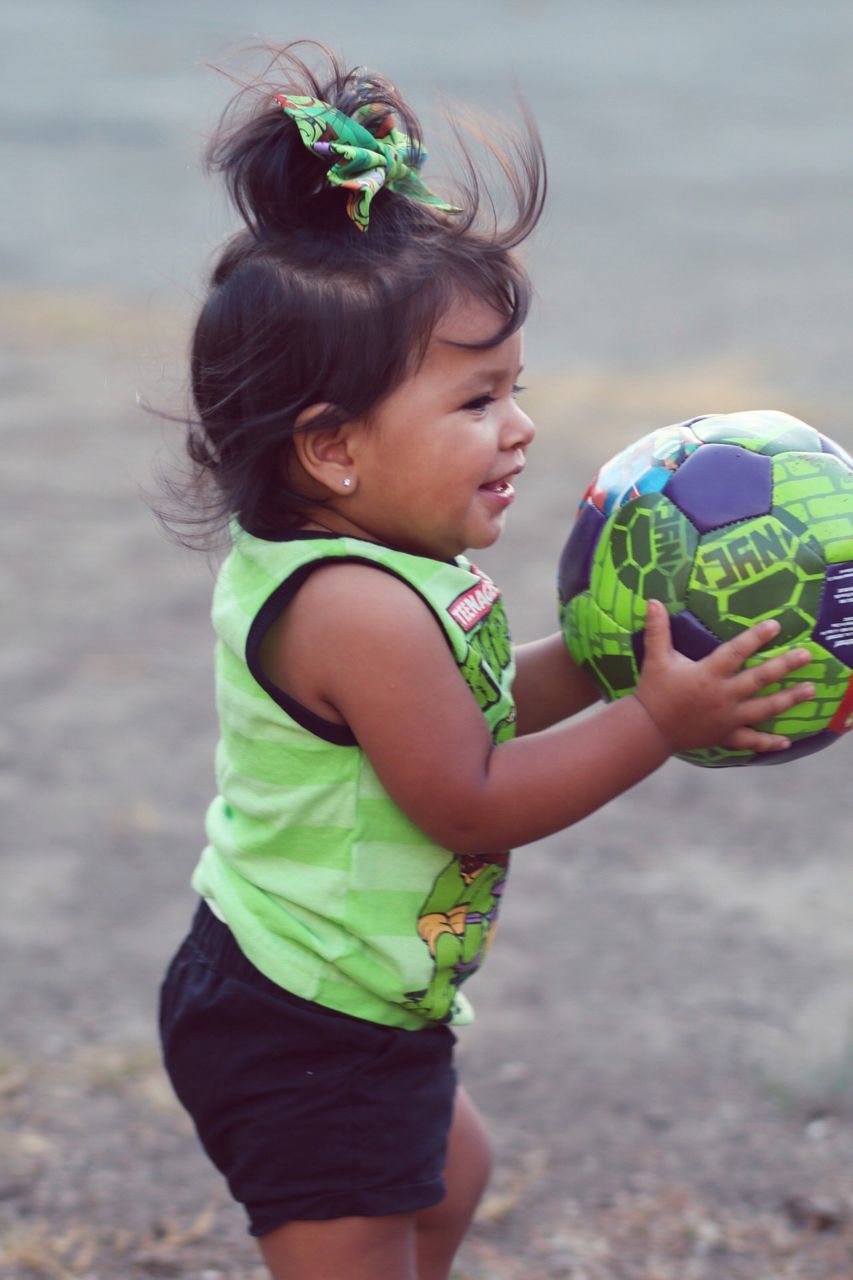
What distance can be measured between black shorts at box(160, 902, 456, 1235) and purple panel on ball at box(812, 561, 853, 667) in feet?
2.56

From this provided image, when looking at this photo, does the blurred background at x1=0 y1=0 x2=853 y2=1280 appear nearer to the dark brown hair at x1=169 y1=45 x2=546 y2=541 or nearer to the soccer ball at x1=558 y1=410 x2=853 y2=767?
the dark brown hair at x1=169 y1=45 x2=546 y2=541

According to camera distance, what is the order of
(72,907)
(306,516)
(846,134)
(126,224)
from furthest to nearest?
(846,134), (126,224), (72,907), (306,516)

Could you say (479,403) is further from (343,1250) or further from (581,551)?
(343,1250)

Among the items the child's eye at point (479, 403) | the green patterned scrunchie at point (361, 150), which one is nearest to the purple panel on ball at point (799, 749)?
the child's eye at point (479, 403)

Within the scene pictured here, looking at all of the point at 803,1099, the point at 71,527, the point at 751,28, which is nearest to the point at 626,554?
the point at 803,1099

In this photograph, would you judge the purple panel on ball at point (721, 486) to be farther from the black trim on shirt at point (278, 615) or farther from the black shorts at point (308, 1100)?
the black shorts at point (308, 1100)

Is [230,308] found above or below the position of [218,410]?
above

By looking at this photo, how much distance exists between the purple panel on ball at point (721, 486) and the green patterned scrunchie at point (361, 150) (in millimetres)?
477

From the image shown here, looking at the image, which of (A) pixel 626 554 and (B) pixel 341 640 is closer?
(B) pixel 341 640

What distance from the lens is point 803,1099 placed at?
131 inches

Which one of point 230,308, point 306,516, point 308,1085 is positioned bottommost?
point 308,1085

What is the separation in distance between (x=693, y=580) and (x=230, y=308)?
701 millimetres

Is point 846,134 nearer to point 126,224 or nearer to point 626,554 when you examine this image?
point 126,224

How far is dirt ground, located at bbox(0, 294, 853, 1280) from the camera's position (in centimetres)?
303
